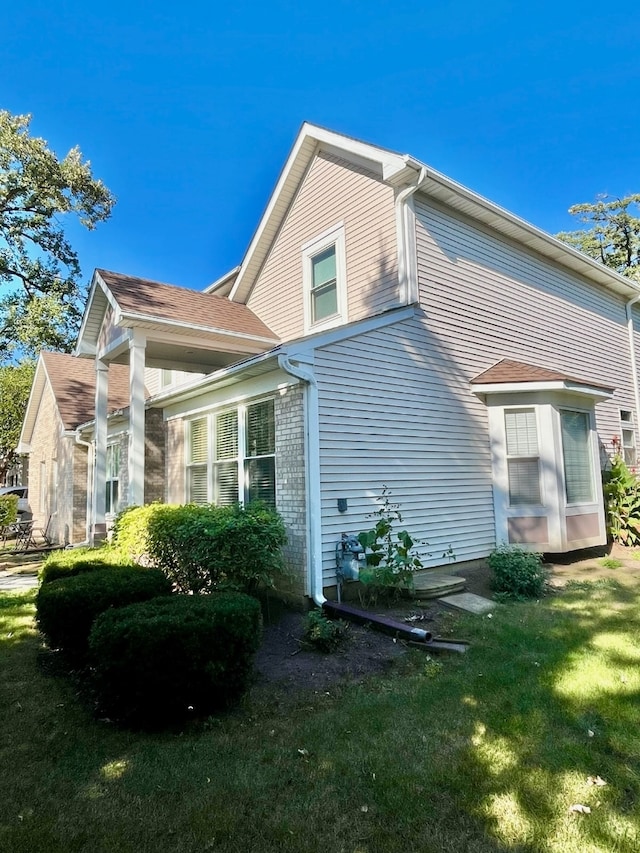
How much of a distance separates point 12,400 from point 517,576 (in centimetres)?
2625

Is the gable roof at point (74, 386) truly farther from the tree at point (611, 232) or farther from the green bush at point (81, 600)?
the tree at point (611, 232)

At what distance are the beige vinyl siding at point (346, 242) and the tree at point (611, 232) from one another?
23811 millimetres

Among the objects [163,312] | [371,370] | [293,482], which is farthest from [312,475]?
[163,312]

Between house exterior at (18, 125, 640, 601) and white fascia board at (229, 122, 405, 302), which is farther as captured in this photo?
white fascia board at (229, 122, 405, 302)

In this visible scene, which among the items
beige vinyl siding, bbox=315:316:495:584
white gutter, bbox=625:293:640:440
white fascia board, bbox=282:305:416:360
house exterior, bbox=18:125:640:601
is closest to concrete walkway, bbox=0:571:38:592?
house exterior, bbox=18:125:640:601

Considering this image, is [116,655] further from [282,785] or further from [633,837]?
[633,837]

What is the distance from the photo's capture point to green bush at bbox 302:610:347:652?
494 cm

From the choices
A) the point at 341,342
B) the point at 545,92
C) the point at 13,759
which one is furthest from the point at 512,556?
the point at 545,92

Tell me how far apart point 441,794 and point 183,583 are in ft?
14.8

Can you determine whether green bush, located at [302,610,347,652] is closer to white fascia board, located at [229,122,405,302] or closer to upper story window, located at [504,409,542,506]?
upper story window, located at [504,409,542,506]

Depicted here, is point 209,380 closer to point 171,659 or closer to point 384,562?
point 384,562

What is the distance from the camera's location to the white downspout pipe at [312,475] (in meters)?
6.36

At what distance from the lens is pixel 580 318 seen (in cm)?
1224

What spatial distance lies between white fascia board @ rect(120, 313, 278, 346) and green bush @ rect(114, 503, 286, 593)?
11.8ft
